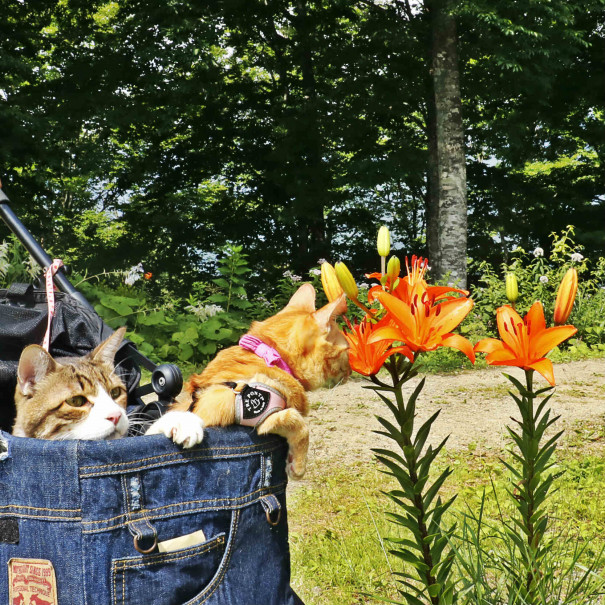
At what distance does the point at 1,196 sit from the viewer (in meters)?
2.66

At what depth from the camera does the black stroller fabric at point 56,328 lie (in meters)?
2.29

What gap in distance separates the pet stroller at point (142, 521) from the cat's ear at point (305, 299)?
0.78m

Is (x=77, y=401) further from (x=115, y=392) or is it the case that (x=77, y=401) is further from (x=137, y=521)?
(x=137, y=521)

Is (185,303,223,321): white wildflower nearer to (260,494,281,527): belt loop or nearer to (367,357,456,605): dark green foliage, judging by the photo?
(260,494,281,527): belt loop

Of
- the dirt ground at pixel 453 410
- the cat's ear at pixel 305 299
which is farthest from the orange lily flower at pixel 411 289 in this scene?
the dirt ground at pixel 453 410

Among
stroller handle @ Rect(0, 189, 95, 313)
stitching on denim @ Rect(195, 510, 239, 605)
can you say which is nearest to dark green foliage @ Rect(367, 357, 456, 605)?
stitching on denim @ Rect(195, 510, 239, 605)

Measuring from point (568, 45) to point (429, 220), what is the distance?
10.8 ft

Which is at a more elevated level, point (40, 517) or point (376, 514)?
point (40, 517)

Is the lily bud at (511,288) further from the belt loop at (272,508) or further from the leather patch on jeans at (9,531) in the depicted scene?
the leather patch on jeans at (9,531)

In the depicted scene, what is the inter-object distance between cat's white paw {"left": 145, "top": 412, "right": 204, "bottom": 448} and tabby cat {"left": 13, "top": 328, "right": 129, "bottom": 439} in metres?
0.40

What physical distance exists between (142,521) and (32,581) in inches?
10.8

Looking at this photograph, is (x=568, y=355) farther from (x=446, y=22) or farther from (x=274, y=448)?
(x=274, y=448)

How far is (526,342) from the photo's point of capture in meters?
1.28

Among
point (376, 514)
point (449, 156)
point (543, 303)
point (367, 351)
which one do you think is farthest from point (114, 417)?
point (449, 156)
